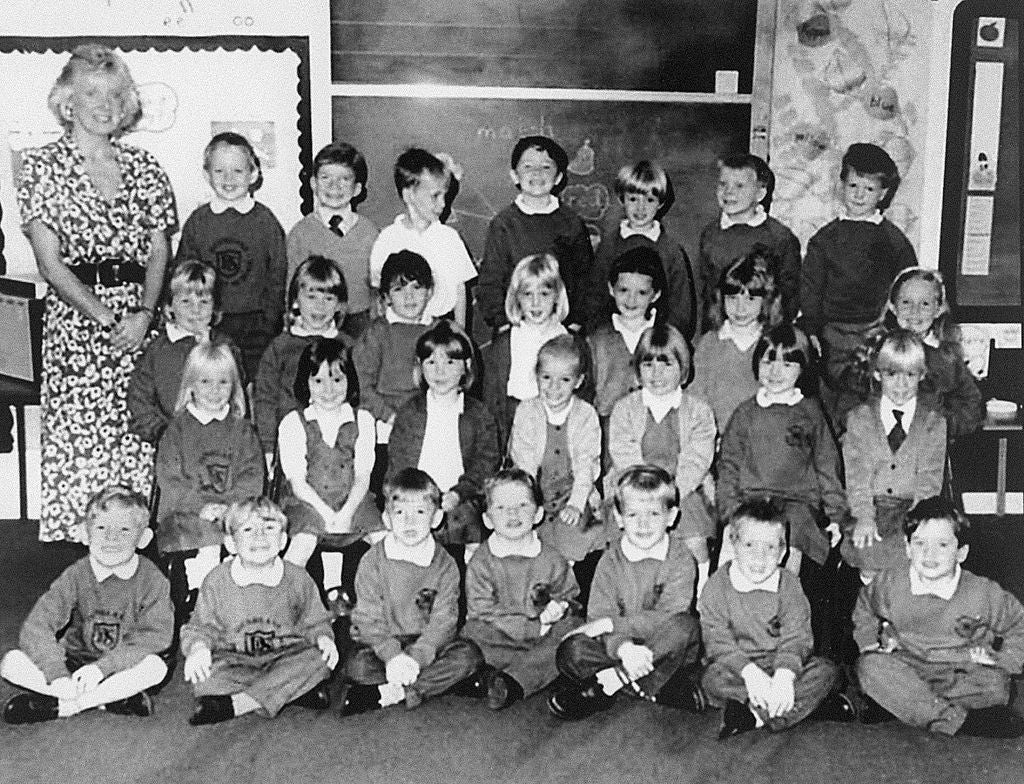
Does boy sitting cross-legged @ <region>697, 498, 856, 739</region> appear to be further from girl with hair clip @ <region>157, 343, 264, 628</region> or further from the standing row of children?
girl with hair clip @ <region>157, 343, 264, 628</region>

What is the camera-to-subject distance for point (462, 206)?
12.2 ft

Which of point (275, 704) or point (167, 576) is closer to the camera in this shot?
point (275, 704)

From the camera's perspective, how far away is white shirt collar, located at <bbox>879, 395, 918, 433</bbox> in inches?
123

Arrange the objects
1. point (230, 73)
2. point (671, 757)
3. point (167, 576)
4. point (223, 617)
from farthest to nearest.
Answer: point (230, 73), point (167, 576), point (223, 617), point (671, 757)

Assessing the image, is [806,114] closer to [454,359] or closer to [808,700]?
[454,359]

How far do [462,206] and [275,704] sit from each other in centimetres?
160

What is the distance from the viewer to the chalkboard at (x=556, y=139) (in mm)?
3643

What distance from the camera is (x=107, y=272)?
10.8ft

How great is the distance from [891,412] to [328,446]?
4.49 ft

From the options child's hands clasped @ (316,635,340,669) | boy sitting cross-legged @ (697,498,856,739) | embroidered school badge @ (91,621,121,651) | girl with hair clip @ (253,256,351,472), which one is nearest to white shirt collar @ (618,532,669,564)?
boy sitting cross-legged @ (697,498,856,739)

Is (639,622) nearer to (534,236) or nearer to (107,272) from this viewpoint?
(534,236)

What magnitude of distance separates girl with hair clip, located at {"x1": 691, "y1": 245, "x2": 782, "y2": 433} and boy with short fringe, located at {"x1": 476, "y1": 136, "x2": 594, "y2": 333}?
38cm

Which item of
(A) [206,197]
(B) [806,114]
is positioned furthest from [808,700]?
(A) [206,197]

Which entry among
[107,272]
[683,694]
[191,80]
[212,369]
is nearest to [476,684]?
[683,694]
